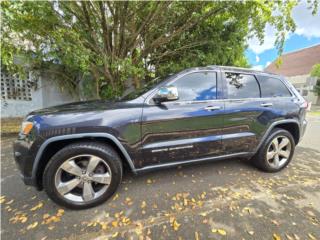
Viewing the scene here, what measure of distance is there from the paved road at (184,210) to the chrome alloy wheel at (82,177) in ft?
0.68

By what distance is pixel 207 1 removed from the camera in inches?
195

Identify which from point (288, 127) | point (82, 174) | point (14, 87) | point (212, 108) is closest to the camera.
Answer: point (82, 174)

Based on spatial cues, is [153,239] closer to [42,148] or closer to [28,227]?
[28,227]

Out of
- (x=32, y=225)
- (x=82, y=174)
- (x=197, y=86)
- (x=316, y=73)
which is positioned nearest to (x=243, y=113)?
(x=197, y=86)

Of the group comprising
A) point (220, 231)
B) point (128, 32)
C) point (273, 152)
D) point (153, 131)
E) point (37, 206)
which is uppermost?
point (128, 32)

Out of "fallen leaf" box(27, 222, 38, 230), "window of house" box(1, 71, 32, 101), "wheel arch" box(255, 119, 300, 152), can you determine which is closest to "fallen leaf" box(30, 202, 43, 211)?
"fallen leaf" box(27, 222, 38, 230)

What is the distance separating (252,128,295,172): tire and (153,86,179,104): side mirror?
1.93m

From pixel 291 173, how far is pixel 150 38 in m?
5.31

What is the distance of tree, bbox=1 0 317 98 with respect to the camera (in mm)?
4453

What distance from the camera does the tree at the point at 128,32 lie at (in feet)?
14.6

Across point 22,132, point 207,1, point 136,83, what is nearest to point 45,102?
point 136,83

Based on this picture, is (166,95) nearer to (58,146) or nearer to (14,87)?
(58,146)

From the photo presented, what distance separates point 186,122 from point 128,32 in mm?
4293

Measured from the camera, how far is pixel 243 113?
113 inches
